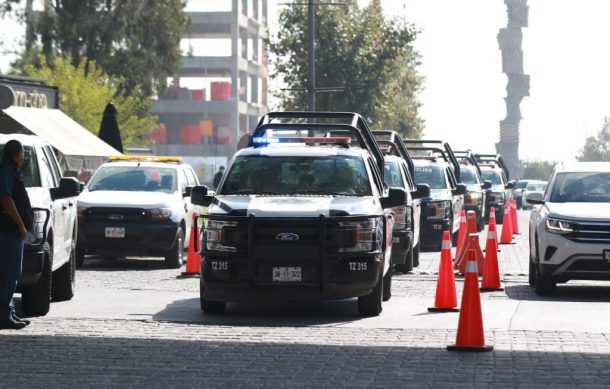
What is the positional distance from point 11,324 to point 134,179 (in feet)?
41.5

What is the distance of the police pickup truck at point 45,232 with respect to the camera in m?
16.0

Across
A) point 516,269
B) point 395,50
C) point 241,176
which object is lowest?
point 516,269

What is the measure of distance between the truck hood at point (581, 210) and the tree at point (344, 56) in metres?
46.6

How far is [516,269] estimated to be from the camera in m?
26.0

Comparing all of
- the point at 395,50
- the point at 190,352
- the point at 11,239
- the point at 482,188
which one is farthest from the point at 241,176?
the point at 395,50

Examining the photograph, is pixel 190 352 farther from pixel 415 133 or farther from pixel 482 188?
pixel 415 133

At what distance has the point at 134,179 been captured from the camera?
27594 millimetres

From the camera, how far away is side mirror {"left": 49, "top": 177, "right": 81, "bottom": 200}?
16.8m

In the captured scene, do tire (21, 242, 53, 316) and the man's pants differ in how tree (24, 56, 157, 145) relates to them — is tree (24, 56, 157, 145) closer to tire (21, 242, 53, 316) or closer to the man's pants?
tire (21, 242, 53, 316)

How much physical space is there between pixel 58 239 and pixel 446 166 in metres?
16.7

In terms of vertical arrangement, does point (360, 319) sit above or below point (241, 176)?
below

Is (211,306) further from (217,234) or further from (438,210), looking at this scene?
(438,210)

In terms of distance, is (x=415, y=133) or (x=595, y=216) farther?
(x=415, y=133)

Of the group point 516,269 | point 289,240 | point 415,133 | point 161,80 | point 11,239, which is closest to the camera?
point 11,239
